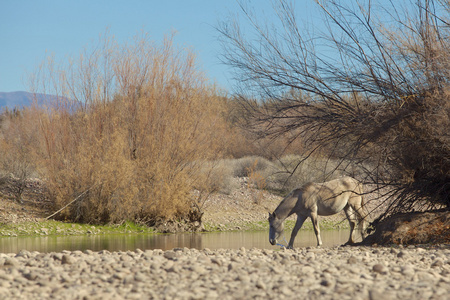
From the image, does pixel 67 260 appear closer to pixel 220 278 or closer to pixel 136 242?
pixel 220 278

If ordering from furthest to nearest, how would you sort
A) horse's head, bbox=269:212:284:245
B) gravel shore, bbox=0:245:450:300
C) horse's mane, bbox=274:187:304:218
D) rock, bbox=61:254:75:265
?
horse's mane, bbox=274:187:304:218, horse's head, bbox=269:212:284:245, rock, bbox=61:254:75:265, gravel shore, bbox=0:245:450:300

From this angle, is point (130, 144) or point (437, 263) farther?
point (130, 144)

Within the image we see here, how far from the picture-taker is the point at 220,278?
6.16 metres

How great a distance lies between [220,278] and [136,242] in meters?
9.15

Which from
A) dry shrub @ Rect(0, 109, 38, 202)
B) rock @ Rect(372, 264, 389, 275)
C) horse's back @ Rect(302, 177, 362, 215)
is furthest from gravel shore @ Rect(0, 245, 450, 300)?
dry shrub @ Rect(0, 109, 38, 202)

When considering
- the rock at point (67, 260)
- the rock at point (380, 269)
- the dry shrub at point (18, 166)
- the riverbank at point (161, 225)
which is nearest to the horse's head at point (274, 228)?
the riverbank at point (161, 225)

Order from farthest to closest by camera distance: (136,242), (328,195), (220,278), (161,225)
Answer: (161,225) → (136,242) → (328,195) → (220,278)

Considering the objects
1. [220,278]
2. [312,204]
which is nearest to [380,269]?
[220,278]

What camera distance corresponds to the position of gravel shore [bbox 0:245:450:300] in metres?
5.52

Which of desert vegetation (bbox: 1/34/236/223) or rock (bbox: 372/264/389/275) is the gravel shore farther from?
desert vegetation (bbox: 1/34/236/223)

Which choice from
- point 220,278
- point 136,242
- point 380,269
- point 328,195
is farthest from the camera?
point 136,242

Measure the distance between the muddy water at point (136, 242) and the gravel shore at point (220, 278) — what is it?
5637mm

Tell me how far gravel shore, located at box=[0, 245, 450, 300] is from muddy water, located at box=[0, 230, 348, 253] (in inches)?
222

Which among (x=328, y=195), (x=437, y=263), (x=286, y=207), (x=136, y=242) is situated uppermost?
(x=328, y=195)
